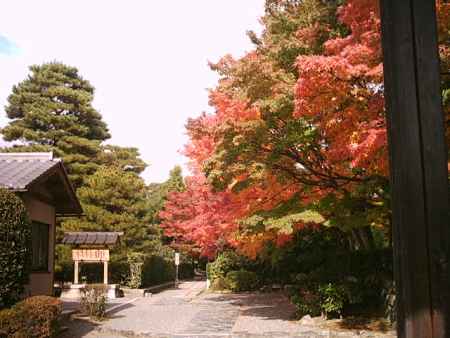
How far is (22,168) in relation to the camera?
519 inches

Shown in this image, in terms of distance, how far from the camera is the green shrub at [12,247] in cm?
998

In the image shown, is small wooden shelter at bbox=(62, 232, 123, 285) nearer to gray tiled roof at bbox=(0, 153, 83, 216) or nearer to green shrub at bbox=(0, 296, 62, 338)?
gray tiled roof at bbox=(0, 153, 83, 216)

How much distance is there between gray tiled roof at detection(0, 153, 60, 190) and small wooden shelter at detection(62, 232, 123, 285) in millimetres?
11667

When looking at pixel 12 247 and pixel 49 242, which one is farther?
pixel 49 242

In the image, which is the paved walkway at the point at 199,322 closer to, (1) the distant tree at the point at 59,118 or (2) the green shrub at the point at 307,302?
(2) the green shrub at the point at 307,302

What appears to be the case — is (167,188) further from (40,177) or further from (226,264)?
(40,177)

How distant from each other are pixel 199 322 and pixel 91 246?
12798 millimetres

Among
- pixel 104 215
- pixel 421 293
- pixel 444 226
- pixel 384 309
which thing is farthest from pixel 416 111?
pixel 104 215

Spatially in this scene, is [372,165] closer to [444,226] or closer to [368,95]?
[368,95]

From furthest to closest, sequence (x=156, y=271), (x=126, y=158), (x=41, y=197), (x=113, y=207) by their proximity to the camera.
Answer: (x=126, y=158)
(x=156, y=271)
(x=113, y=207)
(x=41, y=197)

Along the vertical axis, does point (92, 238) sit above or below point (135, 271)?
above

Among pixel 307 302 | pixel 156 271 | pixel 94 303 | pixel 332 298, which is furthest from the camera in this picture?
pixel 156 271

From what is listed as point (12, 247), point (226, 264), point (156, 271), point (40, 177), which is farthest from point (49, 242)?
point (156, 271)

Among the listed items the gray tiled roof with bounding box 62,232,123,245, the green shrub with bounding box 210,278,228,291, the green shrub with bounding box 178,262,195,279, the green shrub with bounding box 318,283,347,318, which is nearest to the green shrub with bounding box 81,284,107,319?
the green shrub with bounding box 318,283,347,318
